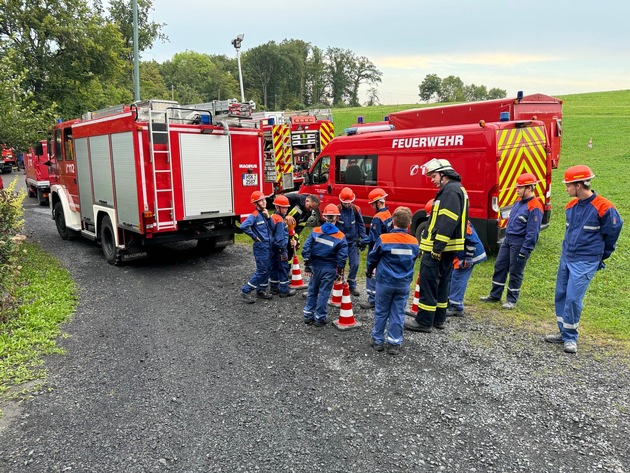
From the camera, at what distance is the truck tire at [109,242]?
28.9 feet

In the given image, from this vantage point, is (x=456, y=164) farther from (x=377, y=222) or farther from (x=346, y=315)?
(x=346, y=315)

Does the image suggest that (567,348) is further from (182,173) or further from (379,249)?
(182,173)

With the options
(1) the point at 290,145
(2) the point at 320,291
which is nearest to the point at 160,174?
(2) the point at 320,291

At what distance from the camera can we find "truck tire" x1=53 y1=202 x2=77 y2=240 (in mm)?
11305

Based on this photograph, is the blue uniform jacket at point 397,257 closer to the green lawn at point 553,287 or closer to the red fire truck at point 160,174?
the green lawn at point 553,287

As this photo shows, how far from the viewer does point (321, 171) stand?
11.0m

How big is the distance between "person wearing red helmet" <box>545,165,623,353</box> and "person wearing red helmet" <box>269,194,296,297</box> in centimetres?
366

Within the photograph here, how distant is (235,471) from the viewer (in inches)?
125

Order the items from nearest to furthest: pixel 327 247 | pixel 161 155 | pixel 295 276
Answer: pixel 327 247 → pixel 295 276 → pixel 161 155

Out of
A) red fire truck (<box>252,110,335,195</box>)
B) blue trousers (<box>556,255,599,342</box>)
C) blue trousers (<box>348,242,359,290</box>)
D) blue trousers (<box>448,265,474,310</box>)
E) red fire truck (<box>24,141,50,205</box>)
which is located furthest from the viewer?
red fire truck (<box>24,141,50,205</box>)

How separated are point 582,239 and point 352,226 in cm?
310

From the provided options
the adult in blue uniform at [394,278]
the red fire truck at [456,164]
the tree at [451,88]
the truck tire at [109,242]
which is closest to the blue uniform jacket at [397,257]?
the adult in blue uniform at [394,278]

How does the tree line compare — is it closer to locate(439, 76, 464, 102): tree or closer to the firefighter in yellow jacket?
locate(439, 76, 464, 102): tree

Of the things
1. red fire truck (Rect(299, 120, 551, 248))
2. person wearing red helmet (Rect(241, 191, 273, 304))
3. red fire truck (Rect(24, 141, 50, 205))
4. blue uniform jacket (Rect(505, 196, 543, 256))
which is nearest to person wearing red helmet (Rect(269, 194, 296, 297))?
person wearing red helmet (Rect(241, 191, 273, 304))
